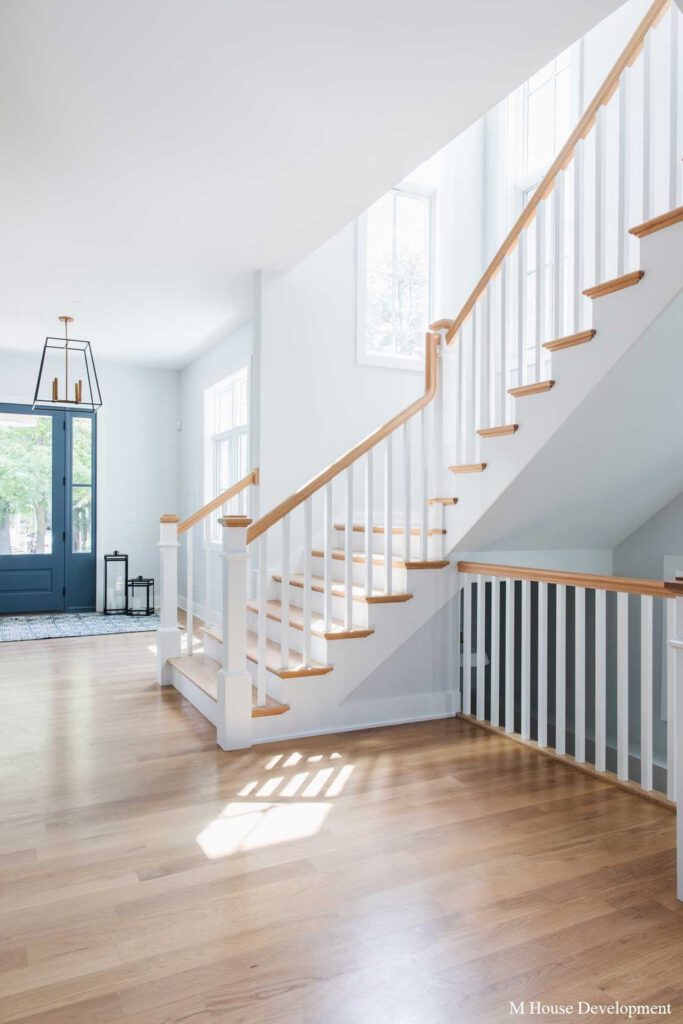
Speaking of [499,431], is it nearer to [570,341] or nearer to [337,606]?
[570,341]

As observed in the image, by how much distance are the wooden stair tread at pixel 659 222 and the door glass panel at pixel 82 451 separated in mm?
6568

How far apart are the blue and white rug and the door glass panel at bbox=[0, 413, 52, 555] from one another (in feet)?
2.54

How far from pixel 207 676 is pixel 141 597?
3.85m

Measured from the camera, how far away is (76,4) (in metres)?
2.31

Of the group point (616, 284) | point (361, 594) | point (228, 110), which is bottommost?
point (361, 594)

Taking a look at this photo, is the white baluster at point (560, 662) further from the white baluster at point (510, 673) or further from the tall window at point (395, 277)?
the tall window at point (395, 277)

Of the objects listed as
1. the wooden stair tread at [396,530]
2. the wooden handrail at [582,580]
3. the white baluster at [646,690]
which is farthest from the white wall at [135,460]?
the white baluster at [646,690]

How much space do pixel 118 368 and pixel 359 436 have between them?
3834 millimetres

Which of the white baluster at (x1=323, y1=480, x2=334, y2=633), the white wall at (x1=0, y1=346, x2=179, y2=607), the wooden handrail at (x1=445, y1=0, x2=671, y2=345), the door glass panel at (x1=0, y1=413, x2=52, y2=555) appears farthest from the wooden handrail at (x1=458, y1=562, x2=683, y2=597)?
the door glass panel at (x1=0, y1=413, x2=52, y2=555)

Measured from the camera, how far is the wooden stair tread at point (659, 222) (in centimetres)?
233

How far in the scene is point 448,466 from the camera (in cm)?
380

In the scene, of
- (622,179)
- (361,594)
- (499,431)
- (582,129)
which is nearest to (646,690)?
(499,431)

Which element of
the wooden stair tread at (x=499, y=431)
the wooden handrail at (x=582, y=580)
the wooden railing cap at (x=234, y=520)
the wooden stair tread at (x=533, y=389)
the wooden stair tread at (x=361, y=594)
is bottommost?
the wooden stair tread at (x=361, y=594)

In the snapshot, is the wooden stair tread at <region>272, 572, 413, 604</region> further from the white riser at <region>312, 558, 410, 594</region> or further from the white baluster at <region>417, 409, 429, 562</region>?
the white baluster at <region>417, 409, 429, 562</region>
